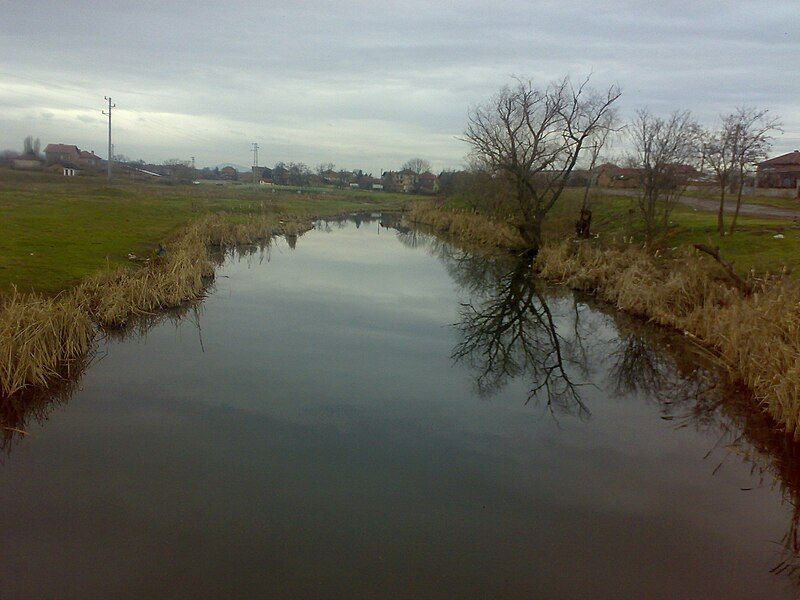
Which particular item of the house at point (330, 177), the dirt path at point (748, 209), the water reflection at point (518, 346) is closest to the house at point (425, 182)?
the house at point (330, 177)

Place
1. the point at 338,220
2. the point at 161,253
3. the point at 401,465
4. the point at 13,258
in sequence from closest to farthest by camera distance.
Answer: the point at 401,465
the point at 13,258
the point at 161,253
the point at 338,220

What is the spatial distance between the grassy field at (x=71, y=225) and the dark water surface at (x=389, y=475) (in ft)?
14.0

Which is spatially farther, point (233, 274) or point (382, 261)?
point (382, 261)

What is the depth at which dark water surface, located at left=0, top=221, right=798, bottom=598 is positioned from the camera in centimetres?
586

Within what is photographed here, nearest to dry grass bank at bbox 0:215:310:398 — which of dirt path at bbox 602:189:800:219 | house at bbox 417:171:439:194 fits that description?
dirt path at bbox 602:189:800:219

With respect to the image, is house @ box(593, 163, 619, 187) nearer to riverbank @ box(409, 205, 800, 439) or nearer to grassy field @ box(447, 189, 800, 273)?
grassy field @ box(447, 189, 800, 273)

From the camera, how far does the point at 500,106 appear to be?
93.1 feet

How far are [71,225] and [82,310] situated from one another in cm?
1395

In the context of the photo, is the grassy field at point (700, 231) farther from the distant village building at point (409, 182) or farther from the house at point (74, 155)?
the distant village building at point (409, 182)

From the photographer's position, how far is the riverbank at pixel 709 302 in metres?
9.48

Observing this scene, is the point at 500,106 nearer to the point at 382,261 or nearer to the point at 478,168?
the point at 382,261

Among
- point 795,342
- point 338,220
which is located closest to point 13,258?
point 795,342

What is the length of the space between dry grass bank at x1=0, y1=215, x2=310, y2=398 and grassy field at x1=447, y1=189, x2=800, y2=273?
13695 mm

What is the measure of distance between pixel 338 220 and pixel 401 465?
47.1 meters
